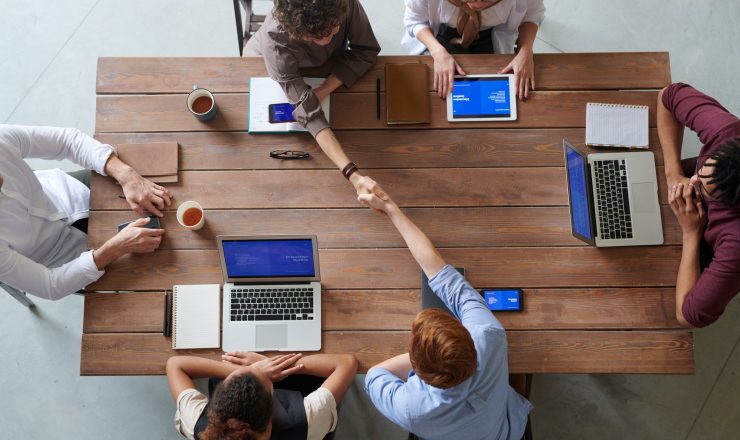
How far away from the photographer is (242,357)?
76.1 inches

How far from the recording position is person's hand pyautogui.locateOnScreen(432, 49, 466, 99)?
84.4 inches

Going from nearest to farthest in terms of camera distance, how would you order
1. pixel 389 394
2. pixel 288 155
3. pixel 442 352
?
pixel 442 352 → pixel 389 394 → pixel 288 155

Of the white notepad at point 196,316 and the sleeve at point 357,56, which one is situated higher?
the sleeve at point 357,56

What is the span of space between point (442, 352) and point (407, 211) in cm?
67

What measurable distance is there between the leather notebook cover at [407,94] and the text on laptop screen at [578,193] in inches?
21.3

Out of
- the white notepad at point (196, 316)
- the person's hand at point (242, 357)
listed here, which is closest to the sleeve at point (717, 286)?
the person's hand at point (242, 357)

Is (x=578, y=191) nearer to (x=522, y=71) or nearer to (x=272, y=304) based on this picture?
(x=522, y=71)

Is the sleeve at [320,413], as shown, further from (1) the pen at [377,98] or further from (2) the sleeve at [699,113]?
(2) the sleeve at [699,113]

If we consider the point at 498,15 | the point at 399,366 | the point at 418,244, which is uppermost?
the point at 498,15

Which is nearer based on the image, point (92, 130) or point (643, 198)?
point (643, 198)

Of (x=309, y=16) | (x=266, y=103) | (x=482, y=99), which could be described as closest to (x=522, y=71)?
(x=482, y=99)

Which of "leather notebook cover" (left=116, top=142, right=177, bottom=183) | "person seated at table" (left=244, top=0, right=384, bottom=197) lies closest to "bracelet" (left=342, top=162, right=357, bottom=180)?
"person seated at table" (left=244, top=0, right=384, bottom=197)

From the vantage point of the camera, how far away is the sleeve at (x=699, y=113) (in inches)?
77.5

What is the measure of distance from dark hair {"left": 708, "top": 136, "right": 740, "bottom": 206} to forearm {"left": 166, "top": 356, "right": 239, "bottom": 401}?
5.47 ft
